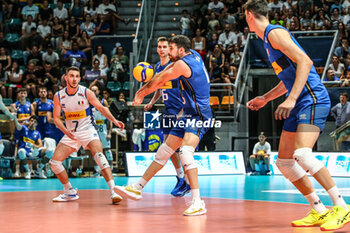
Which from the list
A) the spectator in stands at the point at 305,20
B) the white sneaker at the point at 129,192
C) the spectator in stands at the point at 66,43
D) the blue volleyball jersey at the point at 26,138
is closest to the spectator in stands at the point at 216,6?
the spectator in stands at the point at 305,20

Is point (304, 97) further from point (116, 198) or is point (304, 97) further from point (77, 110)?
point (77, 110)

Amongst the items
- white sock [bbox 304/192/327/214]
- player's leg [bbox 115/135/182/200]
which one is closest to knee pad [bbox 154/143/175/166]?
player's leg [bbox 115/135/182/200]

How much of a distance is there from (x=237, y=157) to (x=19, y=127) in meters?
6.09

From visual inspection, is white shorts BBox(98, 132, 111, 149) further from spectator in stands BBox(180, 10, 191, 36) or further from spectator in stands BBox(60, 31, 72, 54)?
spectator in stands BBox(180, 10, 191, 36)

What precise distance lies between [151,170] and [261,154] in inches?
369

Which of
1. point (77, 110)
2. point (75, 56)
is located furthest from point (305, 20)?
point (77, 110)

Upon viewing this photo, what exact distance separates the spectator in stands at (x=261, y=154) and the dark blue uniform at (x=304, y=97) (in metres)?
10.8

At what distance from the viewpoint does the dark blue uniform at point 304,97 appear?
18.0 feet

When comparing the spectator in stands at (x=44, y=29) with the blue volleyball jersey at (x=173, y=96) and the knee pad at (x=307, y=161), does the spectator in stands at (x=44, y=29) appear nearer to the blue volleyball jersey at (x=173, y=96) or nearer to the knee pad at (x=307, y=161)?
the blue volleyball jersey at (x=173, y=96)

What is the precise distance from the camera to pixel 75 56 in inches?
803

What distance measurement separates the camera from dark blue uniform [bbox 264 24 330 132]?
5500mm

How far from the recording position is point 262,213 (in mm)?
6766

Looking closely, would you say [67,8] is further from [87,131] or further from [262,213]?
[262,213]

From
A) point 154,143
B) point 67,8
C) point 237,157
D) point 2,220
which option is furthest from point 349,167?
point 67,8
